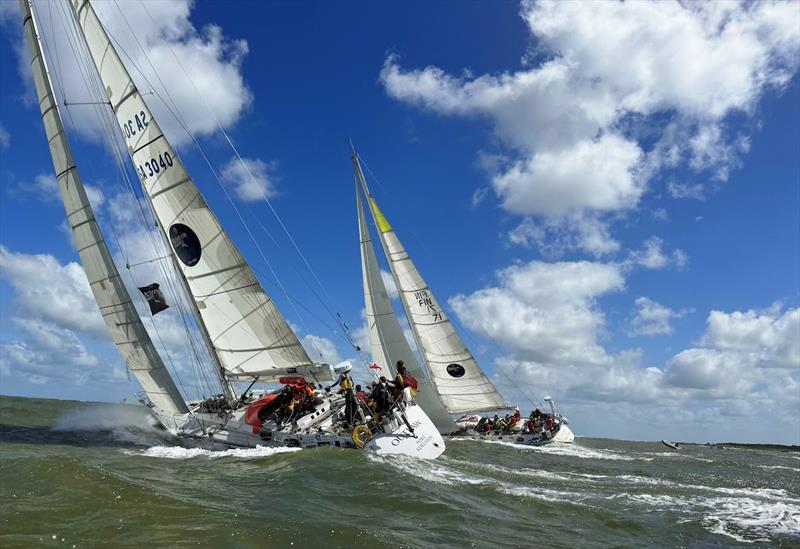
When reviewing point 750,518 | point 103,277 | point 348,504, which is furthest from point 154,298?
point 750,518

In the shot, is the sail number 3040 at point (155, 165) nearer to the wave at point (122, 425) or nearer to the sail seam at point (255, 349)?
the sail seam at point (255, 349)

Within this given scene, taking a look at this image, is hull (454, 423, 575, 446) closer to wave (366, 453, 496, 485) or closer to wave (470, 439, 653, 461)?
wave (470, 439, 653, 461)

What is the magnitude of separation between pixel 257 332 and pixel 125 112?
8565 millimetres

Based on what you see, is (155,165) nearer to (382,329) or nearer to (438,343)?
(382,329)

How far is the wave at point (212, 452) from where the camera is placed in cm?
1429

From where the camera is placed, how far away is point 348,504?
8.91m

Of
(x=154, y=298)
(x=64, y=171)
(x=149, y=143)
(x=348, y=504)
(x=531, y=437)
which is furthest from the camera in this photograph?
(x=531, y=437)

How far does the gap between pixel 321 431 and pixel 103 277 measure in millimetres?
9279

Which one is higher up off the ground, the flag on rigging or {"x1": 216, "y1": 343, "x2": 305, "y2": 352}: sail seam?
the flag on rigging

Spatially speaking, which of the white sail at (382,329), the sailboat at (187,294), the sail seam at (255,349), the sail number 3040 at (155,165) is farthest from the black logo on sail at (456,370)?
the sail number 3040 at (155,165)

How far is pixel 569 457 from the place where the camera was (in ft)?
70.4

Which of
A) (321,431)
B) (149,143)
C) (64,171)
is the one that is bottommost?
(321,431)

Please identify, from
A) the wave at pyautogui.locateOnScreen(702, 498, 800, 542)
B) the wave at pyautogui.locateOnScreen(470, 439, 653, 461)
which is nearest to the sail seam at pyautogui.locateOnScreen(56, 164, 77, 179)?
the wave at pyautogui.locateOnScreen(702, 498, 800, 542)

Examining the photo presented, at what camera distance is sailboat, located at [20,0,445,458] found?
16.9 metres
